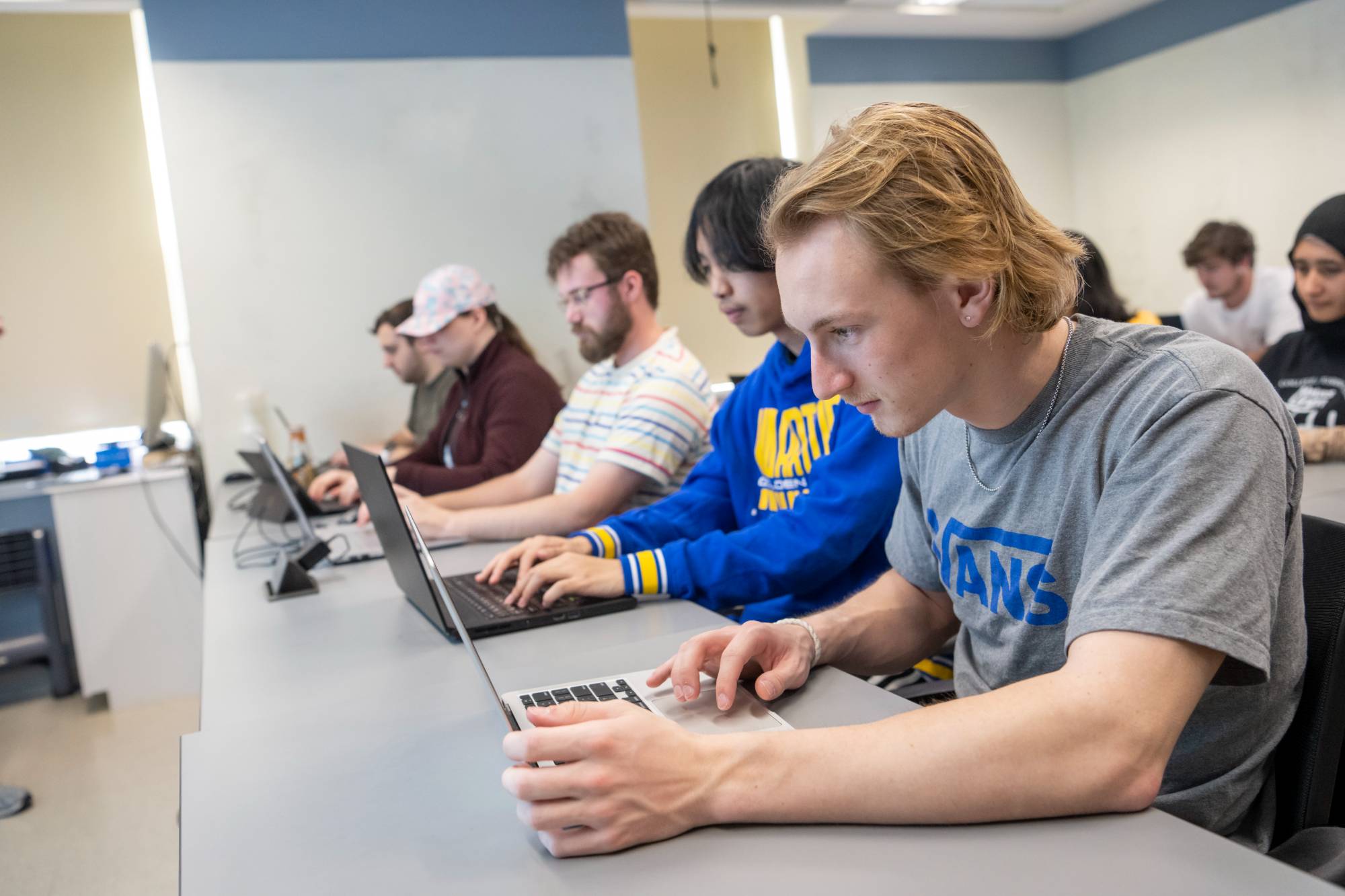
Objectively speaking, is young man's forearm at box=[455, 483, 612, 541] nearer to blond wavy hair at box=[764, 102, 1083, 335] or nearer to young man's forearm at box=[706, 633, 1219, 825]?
blond wavy hair at box=[764, 102, 1083, 335]

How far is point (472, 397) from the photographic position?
310 centimetres

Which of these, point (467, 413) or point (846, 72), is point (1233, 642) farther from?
point (846, 72)

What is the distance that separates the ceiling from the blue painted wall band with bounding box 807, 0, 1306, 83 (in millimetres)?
61

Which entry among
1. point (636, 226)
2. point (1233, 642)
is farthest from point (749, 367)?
point (1233, 642)

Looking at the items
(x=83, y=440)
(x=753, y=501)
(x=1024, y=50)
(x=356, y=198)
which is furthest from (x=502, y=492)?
(x=1024, y=50)

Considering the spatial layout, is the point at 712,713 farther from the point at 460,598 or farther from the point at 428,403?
the point at 428,403

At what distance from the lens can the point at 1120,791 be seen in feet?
2.39

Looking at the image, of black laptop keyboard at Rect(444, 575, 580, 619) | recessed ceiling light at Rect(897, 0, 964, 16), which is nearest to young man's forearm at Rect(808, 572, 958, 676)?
black laptop keyboard at Rect(444, 575, 580, 619)

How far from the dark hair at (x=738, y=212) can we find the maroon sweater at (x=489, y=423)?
129 cm

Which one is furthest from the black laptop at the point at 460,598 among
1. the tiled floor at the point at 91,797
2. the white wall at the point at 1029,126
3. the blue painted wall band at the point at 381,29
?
the white wall at the point at 1029,126

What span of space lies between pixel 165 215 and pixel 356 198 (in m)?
0.78

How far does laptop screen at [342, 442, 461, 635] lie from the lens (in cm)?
135

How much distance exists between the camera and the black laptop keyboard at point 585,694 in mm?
1065

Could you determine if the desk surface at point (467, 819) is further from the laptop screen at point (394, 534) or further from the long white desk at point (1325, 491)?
the long white desk at point (1325, 491)
